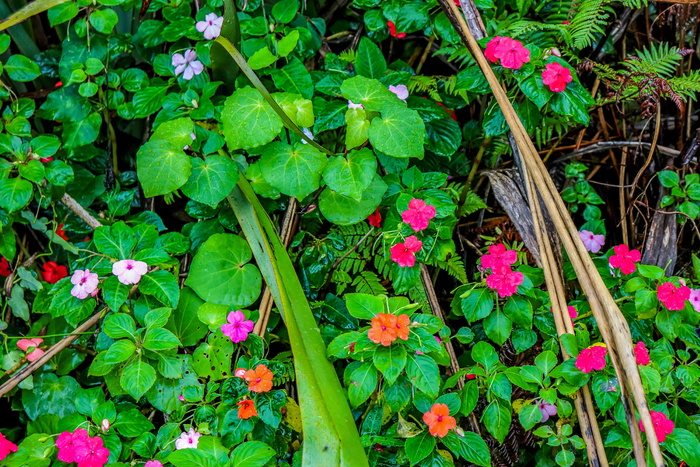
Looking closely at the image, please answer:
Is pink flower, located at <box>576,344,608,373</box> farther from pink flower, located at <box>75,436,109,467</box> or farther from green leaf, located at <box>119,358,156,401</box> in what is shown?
pink flower, located at <box>75,436,109,467</box>

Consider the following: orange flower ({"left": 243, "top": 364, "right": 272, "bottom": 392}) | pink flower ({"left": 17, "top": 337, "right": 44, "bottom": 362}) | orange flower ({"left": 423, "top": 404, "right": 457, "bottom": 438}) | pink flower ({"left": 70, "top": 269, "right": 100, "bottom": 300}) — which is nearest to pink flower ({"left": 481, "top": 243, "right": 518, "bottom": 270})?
orange flower ({"left": 423, "top": 404, "right": 457, "bottom": 438})

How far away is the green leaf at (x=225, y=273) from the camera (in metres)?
1.70

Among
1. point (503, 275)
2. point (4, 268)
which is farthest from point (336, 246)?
point (4, 268)

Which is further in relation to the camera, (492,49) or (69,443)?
(492,49)

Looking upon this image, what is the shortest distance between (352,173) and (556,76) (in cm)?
63

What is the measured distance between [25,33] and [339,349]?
5.65 ft

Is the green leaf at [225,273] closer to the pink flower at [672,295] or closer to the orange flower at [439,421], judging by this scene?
the orange flower at [439,421]

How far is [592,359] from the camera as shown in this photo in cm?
143

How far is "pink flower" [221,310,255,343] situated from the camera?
161 cm

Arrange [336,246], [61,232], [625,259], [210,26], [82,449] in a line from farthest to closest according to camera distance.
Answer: [61,232], [210,26], [336,246], [625,259], [82,449]

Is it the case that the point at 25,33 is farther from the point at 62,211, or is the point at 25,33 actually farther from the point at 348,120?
the point at 348,120

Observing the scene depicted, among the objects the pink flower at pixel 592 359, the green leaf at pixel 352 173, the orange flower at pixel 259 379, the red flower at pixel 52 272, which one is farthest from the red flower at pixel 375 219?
the red flower at pixel 52 272

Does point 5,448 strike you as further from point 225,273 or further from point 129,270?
point 225,273

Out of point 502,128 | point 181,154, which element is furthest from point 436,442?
point 181,154
